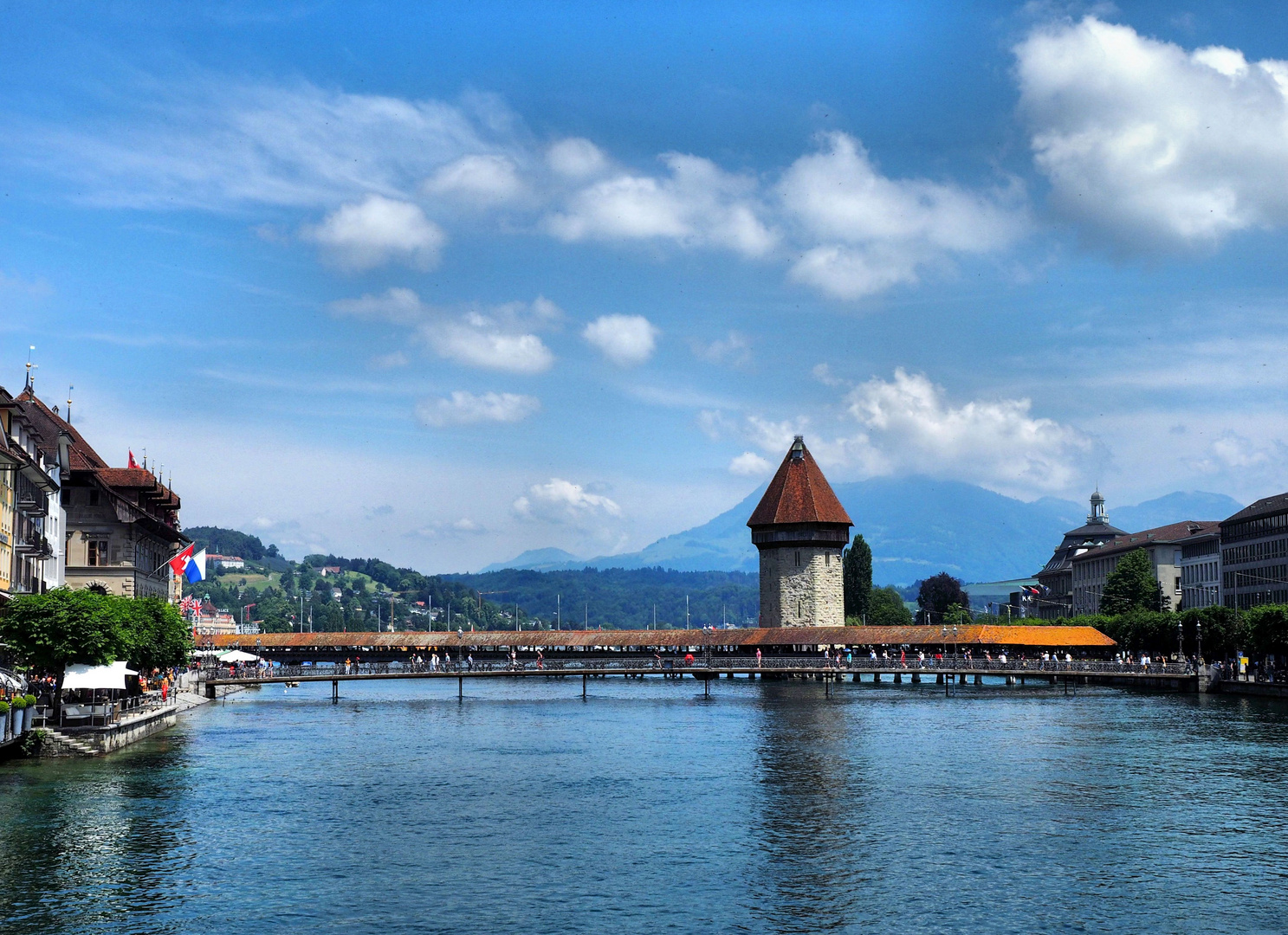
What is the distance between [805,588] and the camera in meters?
126

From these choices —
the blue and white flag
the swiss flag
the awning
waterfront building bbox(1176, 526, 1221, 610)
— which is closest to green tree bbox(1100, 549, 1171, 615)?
waterfront building bbox(1176, 526, 1221, 610)

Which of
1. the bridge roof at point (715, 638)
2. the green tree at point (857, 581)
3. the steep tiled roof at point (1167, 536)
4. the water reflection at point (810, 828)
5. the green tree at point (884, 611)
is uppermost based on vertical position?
the steep tiled roof at point (1167, 536)

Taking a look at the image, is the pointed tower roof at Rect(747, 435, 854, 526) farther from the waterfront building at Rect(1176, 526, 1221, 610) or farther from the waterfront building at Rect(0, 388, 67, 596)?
the waterfront building at Rect(0, 388, 67, 596)

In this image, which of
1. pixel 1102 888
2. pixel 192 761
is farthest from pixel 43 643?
pixel 1102 888

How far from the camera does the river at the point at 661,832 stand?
27078mm

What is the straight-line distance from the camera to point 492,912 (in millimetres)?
27078

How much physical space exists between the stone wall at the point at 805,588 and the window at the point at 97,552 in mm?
61851

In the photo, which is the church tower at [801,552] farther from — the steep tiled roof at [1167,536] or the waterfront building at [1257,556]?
the steep tiled roof at [1167,536]

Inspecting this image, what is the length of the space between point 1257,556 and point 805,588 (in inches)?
1569

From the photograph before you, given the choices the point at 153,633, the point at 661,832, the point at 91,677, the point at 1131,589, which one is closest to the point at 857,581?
the point at 1131,589

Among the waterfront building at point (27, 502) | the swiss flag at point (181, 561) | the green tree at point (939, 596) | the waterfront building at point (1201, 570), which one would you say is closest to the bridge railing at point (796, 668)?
the swiss flag at point (181, 561)

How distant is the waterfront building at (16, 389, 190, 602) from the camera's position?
242ft

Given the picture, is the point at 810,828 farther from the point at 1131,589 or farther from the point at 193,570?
the point at 1131,589

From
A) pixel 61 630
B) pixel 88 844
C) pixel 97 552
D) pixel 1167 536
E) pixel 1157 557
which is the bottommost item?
pixel 88 844
